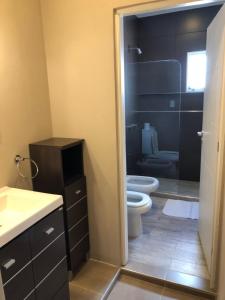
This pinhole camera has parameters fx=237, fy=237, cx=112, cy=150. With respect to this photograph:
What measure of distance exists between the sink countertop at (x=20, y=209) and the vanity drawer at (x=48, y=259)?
0.75 ft

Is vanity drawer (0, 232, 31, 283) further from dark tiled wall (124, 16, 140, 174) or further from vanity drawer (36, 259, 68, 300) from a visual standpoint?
dark tiled wall (124, 16, 140, 174)

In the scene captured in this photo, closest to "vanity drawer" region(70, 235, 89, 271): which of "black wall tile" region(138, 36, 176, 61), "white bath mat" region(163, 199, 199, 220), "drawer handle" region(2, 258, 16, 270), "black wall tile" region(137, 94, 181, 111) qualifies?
"drawer handle" region(2, 258, 16, 270)

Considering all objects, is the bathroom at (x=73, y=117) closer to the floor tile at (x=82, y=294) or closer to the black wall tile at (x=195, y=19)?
the floor tile at (x=82, y=294)

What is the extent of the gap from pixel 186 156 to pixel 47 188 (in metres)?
2.64

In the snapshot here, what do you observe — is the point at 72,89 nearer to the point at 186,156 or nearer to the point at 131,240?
the point at 131,240

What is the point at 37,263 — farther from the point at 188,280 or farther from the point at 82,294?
the point at 188,280

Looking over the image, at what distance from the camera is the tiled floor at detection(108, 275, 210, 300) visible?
6.01 ft

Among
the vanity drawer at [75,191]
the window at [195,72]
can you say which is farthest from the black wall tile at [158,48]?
the vanity drawer at [75,191]

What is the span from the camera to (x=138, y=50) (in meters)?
3.66

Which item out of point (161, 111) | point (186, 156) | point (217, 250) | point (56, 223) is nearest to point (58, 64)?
point (56, 223)

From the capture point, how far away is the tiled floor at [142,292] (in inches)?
72.1

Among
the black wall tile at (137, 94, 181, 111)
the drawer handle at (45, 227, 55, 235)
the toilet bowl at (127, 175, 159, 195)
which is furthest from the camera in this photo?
the black wall tile at (137, 94, 181, 111)

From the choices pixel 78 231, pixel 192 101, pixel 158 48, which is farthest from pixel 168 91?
pixel 78 231

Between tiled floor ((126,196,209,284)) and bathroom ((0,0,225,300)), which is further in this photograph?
tiled floor ((126,196,209,284))
